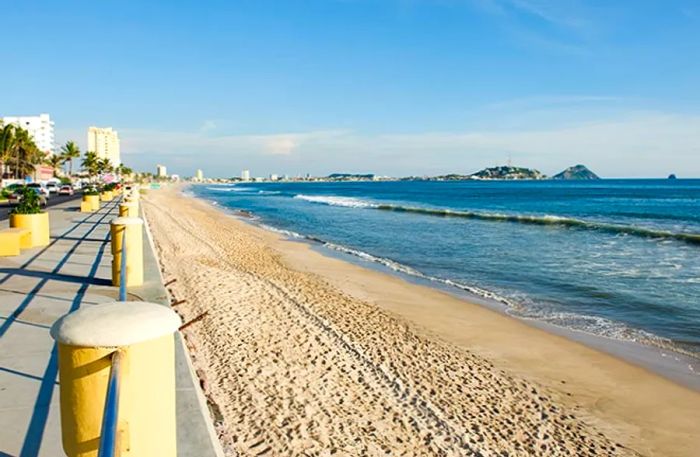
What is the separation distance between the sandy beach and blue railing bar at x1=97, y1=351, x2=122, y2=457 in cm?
310

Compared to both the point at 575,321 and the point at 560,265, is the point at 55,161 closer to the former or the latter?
the point at 560,265

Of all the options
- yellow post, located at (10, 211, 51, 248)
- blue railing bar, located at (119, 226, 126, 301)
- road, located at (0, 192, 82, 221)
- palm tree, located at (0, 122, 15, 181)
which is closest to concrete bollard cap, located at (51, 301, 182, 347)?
blue railing bar, located at (119, 226, 126, 301)

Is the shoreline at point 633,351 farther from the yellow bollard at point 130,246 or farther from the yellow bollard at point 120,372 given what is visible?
the yellow bollard at point 120,372

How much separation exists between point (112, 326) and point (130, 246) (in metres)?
5.88

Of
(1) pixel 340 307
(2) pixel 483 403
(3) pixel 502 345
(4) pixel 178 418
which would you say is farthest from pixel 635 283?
(4) pixel 178 418

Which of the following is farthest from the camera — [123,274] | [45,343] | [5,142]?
[5,142]

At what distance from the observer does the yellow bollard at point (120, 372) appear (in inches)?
84.0

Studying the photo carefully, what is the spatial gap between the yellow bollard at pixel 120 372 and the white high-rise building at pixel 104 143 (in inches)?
6423

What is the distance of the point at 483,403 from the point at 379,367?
62.7 inches

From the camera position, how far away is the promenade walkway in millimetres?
3791

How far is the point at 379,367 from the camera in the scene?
7723 millimetres

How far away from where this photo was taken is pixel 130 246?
758 cm

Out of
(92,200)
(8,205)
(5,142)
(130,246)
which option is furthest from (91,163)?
(130,246)

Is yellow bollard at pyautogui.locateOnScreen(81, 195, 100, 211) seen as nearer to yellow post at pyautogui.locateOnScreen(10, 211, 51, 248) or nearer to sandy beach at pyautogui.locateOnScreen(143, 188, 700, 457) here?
yellow post at pyautogui.locateOnScreen(10, 211, 51, 248)
